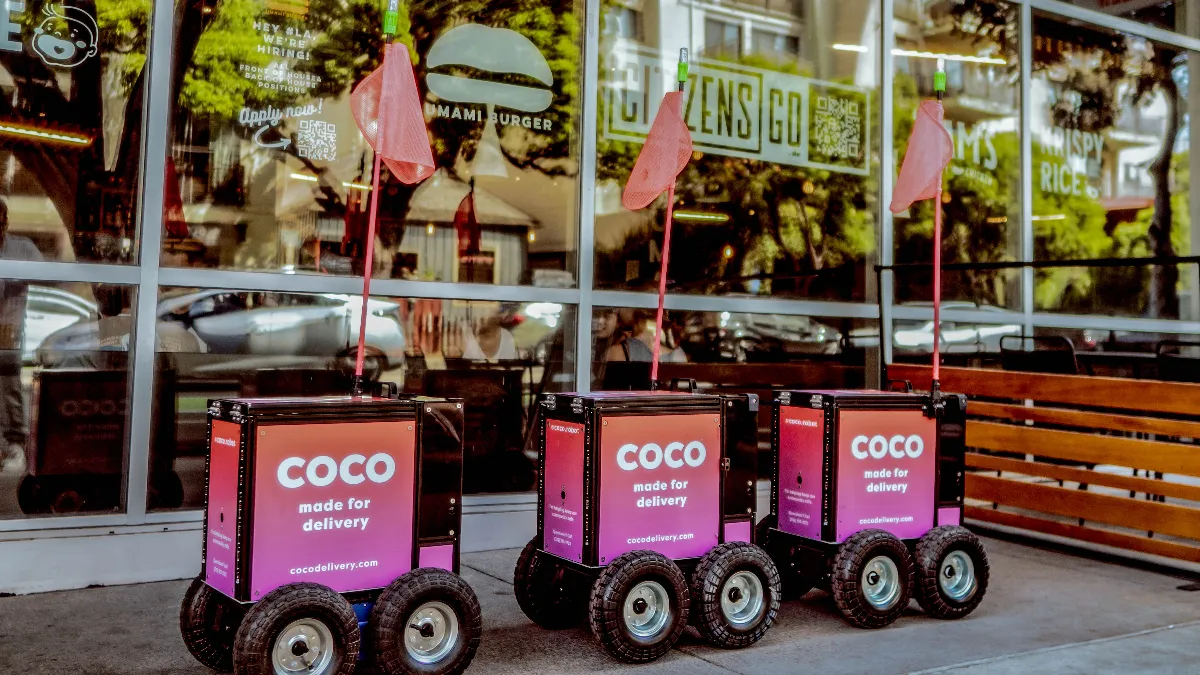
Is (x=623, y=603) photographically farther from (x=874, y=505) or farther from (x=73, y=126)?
(x=73, y=126)

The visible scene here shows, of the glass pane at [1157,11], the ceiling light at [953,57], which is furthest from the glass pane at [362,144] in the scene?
the glass pane at [1157,11]

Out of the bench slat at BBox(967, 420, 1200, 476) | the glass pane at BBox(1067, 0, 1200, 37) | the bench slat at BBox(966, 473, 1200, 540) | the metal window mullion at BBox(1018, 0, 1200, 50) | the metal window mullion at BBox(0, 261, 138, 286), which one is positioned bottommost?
the bench slat at BBox(966, 473, 1200, 540)

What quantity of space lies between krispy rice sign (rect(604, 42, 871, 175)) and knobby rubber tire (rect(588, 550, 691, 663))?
12.7ft

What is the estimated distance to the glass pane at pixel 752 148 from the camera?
761cm

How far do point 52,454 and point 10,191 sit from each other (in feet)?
4.85

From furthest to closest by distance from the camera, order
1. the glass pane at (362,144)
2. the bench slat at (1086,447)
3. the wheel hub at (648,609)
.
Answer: the bench slat at (1086,447) < the glass pane at (362,144) < the wheel hub at (648,609)

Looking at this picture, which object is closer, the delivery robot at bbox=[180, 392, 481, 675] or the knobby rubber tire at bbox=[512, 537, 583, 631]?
the delivery robot at bbox=[180, 392, 481, 675]

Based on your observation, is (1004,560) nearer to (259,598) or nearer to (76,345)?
(259,598)

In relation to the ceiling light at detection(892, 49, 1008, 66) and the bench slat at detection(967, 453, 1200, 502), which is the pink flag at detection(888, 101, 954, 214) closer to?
the bench slat at detection(967, 453, 1200, 502)

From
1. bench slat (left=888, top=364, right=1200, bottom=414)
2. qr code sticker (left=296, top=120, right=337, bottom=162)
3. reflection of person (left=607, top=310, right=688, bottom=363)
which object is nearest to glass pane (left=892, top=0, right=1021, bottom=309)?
bench slat (left=888, top=364, right=1200, bottom=414)

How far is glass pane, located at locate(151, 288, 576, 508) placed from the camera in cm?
611

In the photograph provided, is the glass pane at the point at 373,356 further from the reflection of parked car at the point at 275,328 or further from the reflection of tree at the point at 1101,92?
the reflection of tree at the point at 1101,92

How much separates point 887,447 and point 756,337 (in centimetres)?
268

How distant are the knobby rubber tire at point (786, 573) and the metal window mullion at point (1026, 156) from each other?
4834 mm
